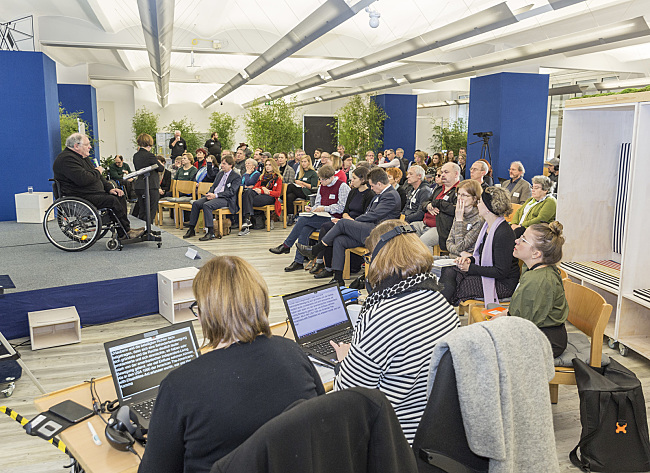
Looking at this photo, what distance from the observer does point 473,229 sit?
4.89m

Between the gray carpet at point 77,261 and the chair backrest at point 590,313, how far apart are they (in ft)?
12.2

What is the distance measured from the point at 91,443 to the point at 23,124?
844cm

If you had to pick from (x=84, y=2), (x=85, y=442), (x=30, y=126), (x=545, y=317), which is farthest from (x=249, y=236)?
(x=85, y=442)

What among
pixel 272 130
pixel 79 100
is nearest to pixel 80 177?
pixel 79 100

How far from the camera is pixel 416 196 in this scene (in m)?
7.05

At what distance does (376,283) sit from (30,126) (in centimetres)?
851

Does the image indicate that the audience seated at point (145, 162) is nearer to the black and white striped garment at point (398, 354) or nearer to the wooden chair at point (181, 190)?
the wooden chair at point (181, 190)

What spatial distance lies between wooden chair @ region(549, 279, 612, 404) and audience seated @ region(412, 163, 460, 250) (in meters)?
2.15

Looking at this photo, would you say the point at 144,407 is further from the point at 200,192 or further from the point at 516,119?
the point at 516,119

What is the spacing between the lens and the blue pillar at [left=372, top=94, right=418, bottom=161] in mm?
18328

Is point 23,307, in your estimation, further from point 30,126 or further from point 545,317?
point 30,126

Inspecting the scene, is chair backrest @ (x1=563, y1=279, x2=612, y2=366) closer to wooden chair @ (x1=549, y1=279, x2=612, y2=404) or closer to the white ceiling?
wooden chair @ (x1=549, y1=279, x2=612, y2=404)

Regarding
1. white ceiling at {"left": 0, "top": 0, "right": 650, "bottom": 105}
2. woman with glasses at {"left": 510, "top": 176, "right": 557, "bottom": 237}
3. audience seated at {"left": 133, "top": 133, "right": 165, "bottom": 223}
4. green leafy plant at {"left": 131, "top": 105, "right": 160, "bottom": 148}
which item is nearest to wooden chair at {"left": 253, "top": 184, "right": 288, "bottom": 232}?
audience seated at {"left": 133, "top": 133, "right": 165, "bottom": 223}

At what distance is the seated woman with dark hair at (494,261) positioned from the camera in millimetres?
4273
